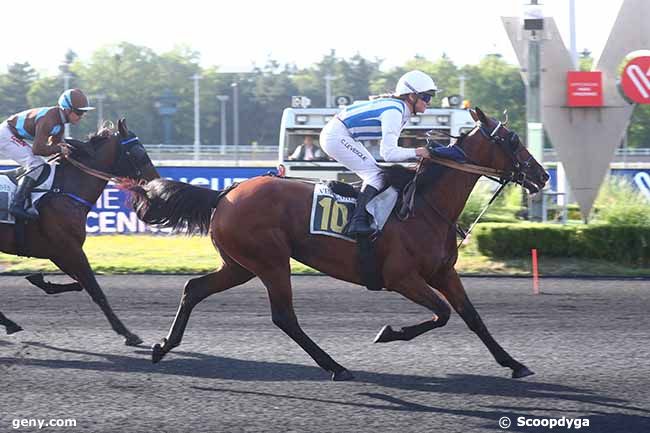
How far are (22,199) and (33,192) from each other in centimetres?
12

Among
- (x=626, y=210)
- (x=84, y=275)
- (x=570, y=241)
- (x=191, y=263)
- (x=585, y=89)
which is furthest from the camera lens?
(x=585, y=89)

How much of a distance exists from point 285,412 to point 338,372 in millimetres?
815

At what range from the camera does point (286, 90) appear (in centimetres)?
7444

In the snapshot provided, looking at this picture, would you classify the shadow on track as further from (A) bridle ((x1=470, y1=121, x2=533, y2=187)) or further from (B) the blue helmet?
(B) the blue helmet

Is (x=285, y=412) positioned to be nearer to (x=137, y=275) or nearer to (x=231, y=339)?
(x=231, y=339)

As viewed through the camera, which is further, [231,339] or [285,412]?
[231,339]

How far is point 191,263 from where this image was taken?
1248 cm

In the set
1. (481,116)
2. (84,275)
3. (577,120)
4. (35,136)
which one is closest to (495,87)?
(577,120)

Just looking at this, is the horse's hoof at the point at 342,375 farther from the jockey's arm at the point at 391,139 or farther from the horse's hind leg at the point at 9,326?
the horse's hind leg at the point at 9,326

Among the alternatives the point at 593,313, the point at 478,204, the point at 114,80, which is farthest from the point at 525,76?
the point at 114,80

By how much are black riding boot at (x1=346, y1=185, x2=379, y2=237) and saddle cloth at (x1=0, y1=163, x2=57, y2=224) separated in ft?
9.22

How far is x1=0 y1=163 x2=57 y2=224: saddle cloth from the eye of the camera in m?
7.63
